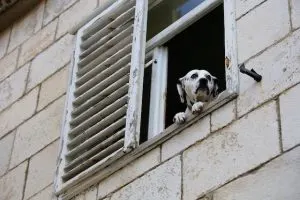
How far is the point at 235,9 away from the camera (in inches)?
225

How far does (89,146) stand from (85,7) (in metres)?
1.69

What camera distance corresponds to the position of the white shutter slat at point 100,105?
6020 mm

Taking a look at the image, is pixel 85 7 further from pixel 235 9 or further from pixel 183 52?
pixel 235 9

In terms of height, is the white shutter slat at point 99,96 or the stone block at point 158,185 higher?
the white shutter slat at point 99,96

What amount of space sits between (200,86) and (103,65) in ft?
3.71

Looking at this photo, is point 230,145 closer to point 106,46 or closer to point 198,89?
point 198,89

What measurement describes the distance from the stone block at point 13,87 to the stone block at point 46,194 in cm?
131

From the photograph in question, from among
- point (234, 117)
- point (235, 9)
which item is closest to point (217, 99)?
point (234, 117)

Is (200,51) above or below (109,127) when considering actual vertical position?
above

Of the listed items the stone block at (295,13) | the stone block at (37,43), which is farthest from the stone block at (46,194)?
the stone block at (295,13)

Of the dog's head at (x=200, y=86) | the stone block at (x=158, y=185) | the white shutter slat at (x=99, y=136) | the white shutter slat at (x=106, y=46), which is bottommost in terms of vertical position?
the stone block at (x=158, y=185)

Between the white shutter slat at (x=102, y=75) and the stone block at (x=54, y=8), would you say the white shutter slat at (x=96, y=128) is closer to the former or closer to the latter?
the white shutter slat at (x=102, y=75)

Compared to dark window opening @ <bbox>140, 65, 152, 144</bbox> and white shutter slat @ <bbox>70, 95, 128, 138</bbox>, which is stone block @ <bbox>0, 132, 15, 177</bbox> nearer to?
white shutter slat @ <bbox>70, 95, 128, 138</bbox>

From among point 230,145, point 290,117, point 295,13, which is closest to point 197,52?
point 295,13
